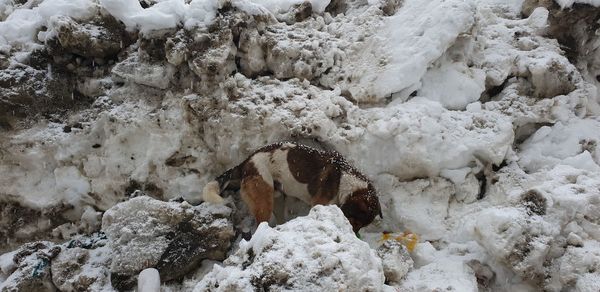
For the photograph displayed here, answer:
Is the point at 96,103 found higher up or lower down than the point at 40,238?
higher up

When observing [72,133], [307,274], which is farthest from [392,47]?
[72,133]

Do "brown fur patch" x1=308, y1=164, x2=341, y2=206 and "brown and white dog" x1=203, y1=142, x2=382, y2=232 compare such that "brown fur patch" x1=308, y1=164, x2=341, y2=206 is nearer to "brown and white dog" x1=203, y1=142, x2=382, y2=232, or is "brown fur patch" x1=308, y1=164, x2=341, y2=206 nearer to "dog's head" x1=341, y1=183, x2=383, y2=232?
"brown and white dog" x1=203, y1=142, x2=382, y2=232

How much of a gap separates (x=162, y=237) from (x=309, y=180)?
4.55 ft

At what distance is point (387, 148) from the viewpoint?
15.3ft

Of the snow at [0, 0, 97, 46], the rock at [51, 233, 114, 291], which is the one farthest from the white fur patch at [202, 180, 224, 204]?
the snow at [0, 0, 97, 46]

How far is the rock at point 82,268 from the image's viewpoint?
3973mm

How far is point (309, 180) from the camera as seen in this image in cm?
434

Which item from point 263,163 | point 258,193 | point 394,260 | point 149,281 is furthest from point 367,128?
point 149,281

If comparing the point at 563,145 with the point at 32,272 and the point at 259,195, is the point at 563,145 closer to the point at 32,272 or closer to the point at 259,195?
the point at 259,195

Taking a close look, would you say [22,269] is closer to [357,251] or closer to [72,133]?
[72,133]

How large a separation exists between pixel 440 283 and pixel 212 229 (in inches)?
77.7

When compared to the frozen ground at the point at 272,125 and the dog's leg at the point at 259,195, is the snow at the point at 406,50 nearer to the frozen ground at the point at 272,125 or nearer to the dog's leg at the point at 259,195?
the frozen ground at the point at 272,125

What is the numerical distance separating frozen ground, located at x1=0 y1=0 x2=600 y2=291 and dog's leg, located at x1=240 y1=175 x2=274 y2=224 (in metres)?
0.34

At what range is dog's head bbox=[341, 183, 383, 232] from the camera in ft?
13.7
